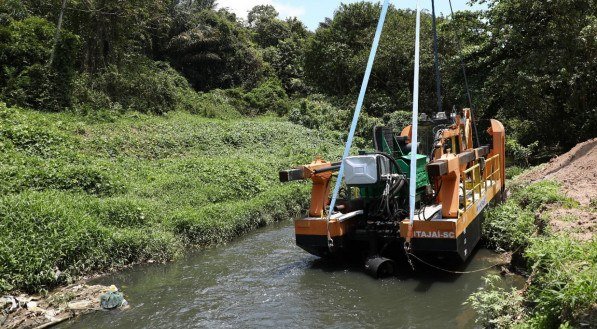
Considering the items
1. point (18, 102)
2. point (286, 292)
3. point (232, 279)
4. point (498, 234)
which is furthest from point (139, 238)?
point (18, 102)

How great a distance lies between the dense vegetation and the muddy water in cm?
100

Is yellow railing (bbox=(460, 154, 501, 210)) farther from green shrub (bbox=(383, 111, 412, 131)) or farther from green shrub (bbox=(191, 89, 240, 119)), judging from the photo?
green shrub (bbox=(191, 89, 240, 119))

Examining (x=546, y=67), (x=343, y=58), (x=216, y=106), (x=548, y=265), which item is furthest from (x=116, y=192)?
(x=343, y=58)

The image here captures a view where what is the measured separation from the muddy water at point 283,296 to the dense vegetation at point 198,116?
39.3 inches

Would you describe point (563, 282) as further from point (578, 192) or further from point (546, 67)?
point (546, 67)

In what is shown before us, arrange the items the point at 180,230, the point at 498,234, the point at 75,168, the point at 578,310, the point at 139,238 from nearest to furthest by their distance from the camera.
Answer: the point at 578,310, the point at 498,234, the point at 139,238, the point at 180,230, the point at 75,168

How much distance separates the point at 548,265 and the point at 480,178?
4396 millimetres

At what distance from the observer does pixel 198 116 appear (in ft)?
91.9

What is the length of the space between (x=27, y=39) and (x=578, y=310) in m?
20.5

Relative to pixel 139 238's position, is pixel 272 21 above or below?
above

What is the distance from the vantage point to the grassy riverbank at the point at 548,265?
15.3ft

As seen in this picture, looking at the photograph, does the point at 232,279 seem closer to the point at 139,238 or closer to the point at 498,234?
the point at 139,238

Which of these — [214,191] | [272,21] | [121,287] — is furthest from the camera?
[272,21]

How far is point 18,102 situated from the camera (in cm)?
1828
